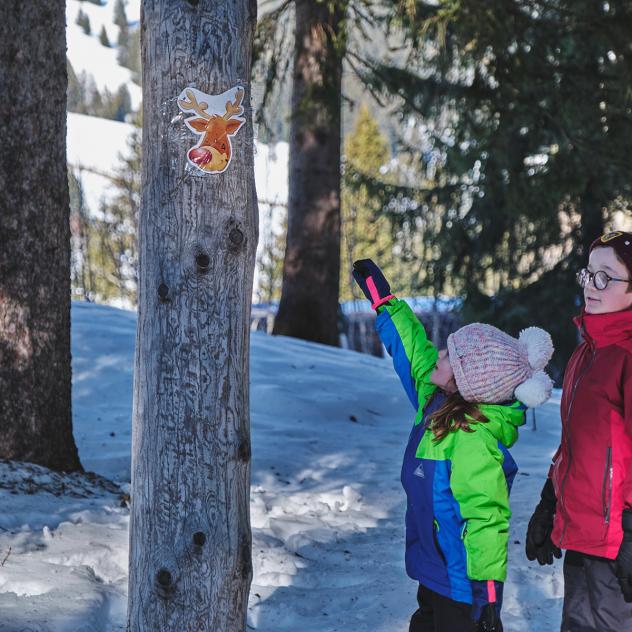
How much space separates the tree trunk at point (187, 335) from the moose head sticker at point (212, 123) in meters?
0.02

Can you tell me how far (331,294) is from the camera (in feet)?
35.1

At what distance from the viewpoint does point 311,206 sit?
1045 cm

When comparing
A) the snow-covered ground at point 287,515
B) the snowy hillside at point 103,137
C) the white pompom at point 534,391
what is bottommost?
the snow-covered ground at point 287,515

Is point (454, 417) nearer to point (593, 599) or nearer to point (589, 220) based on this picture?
point (593, 599)

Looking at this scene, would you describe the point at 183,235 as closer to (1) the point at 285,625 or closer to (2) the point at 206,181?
(2) the point at 206,181

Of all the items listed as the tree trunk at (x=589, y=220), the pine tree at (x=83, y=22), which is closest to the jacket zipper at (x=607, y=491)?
the tree trunk at (x=589, y=220)

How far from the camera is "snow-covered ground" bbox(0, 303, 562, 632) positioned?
11.8 feet

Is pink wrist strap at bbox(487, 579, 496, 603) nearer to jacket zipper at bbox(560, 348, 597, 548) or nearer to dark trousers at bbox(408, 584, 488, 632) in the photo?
dark trousers at bbox(408, 584, 488, 632)

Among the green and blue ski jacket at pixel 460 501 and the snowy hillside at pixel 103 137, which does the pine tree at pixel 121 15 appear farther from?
the green and blue ski jacket at pixel 460 501

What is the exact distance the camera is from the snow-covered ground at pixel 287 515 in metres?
3.61

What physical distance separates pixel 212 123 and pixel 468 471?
1.39 meters

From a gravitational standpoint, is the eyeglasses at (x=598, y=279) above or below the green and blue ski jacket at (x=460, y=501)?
above

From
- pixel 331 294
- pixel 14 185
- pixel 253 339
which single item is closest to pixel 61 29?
pixel 14 185

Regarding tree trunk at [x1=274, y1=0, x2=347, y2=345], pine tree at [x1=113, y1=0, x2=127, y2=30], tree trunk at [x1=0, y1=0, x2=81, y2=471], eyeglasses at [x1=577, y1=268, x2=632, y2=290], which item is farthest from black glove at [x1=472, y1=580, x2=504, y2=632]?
pine tree at [x1=113, y1=0, x2=127, y2=30]
